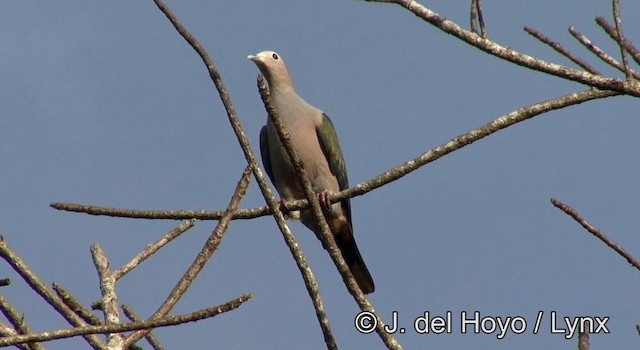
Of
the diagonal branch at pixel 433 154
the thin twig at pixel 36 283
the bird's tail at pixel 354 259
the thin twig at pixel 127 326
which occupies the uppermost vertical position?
the bird's tail at pixel 354 259

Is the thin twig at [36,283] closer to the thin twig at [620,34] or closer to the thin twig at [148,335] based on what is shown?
the thin twig at [148,335]

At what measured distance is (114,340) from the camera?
3307 mm

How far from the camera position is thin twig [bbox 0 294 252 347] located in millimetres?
2719

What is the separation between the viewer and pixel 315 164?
29.8ft

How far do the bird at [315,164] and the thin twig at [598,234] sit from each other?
571 centimetres

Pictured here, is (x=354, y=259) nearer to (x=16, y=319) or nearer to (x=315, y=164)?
(x=315, y=164)

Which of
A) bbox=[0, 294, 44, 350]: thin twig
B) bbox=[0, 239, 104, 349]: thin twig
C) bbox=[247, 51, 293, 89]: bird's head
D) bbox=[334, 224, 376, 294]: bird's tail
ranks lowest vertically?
bbox=[0, 294, 44, 350]: thin twig

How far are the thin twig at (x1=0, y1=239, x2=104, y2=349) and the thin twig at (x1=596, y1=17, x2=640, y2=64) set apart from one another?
200cm

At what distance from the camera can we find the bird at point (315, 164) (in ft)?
29.7

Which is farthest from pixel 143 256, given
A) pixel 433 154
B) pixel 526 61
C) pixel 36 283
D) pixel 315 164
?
pixel 315 164

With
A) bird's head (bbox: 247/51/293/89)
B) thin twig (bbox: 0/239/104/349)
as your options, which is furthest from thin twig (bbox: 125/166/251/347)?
bird's head (bbox: 247/51/293/89)

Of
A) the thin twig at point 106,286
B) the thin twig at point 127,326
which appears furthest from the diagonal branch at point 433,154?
the thin twig at point 127,326

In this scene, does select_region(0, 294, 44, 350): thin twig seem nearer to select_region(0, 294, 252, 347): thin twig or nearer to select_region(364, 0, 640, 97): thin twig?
select_region(0, 294, 252, 347): thin twig

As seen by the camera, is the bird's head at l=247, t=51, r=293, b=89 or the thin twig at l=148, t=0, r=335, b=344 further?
the bird's head at l=247, t=51, r=293, b=89
